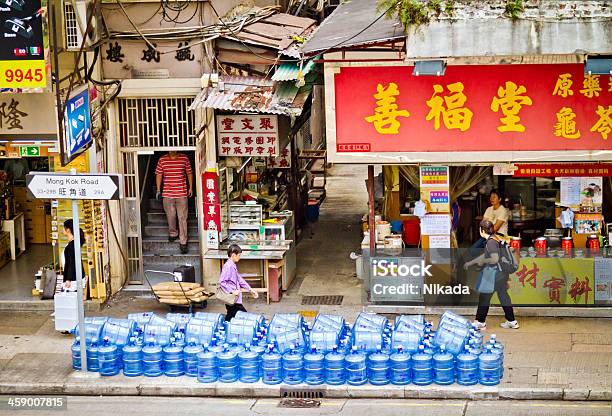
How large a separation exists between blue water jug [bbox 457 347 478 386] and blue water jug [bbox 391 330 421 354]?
1.89 ft

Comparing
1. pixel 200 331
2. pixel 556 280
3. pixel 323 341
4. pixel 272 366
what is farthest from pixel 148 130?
pixel 556 280

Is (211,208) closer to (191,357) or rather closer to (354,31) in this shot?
(354,31)

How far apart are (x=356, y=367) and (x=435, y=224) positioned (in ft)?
15.4

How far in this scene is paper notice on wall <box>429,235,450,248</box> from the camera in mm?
19000

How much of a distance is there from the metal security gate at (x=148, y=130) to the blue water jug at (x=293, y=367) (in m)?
5.87

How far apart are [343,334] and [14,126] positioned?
297 inches

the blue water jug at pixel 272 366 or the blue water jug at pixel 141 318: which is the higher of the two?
the blue water jug at pixel 141 318

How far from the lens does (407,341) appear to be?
49.3 feet

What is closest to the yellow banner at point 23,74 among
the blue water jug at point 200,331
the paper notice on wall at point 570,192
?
the blue water jug at point 200,331

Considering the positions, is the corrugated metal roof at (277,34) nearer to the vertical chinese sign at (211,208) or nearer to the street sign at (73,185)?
the vertical chinese sign at (211,208)

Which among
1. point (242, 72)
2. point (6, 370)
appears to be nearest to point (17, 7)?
point (242, 72)

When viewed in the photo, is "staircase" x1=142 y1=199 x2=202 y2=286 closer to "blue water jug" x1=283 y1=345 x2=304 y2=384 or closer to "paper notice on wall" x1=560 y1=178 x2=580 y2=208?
"blue water jug" x1=283 y1=345 x2=304 y2=384

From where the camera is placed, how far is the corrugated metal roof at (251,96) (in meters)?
18.9

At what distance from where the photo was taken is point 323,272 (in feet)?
70.6
